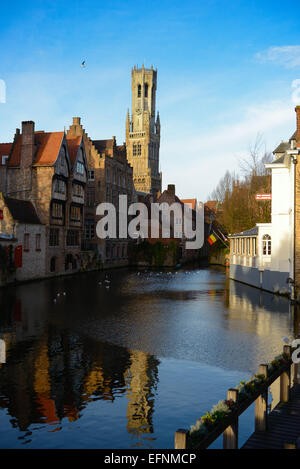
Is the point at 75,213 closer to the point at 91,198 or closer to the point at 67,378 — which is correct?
the point at 91,198

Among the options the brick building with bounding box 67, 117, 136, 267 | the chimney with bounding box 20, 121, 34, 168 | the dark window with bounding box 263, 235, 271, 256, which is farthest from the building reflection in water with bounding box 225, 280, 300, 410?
the brick building with bounding box 67, 117, 136, 267

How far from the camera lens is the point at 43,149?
156 feet

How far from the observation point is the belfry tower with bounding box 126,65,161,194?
6693 inches

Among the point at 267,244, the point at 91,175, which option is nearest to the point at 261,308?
the point at 267,244

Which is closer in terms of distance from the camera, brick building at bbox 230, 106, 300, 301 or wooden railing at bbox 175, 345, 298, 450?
wooden railing at bbox 175, 345, 298, 450

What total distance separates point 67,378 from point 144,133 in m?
172

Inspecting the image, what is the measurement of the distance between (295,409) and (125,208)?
6478cm

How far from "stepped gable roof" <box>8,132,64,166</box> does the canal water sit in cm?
2050

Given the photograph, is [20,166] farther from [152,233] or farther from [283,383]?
[283,383]

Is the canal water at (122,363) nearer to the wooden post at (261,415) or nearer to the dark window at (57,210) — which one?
the wooden post at (261,415)

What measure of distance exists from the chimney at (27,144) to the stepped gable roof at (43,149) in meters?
0.65

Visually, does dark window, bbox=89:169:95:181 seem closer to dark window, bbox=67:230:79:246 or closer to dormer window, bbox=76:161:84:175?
dormer window, bbox=76:161:84:175

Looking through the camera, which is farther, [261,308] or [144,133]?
[144,133]

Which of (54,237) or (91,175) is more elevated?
(91,175)
